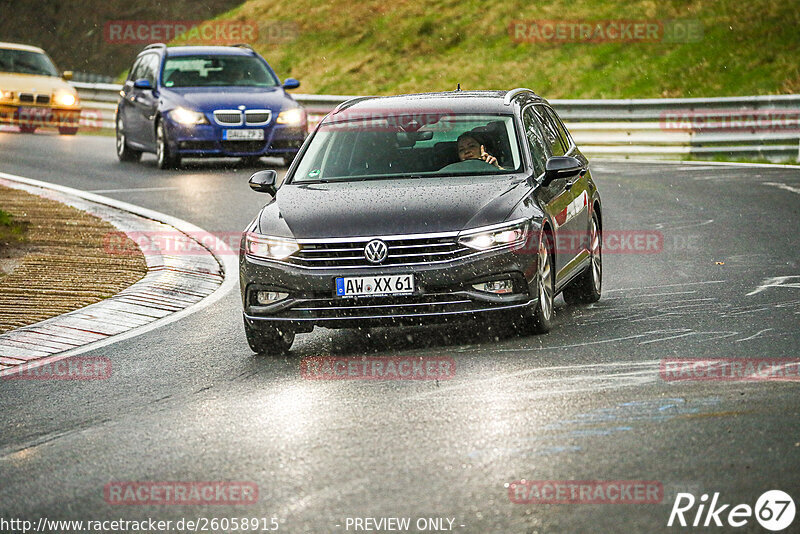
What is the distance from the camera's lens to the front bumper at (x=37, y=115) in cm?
2839

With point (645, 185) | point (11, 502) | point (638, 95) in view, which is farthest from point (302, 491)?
point (638, 95)

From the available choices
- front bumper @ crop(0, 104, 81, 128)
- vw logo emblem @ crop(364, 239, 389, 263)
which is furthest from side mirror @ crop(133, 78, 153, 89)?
vw logo emblem @ crop(364, 239, 389, 263)

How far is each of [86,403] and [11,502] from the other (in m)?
1.95

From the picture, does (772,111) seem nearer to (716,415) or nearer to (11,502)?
(716,415)

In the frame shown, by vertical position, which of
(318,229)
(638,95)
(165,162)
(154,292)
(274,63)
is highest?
(318,229)

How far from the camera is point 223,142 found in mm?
20938

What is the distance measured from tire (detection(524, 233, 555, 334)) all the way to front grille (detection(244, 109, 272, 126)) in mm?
12290

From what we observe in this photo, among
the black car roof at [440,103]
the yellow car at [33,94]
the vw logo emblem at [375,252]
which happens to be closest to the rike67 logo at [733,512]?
the vw logo emblem at [375,252]

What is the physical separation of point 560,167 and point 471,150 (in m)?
0.69

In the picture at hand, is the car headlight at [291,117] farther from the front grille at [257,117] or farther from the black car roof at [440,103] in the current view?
the black car roof at [440,103]

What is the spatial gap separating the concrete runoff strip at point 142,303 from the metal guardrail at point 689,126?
10.5 meters

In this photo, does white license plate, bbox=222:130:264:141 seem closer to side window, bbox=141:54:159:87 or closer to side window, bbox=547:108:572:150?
side window, bbox=141:54:159:87

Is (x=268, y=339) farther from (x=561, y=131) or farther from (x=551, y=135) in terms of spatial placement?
(x=561, y=131)

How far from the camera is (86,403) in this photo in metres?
7.73
